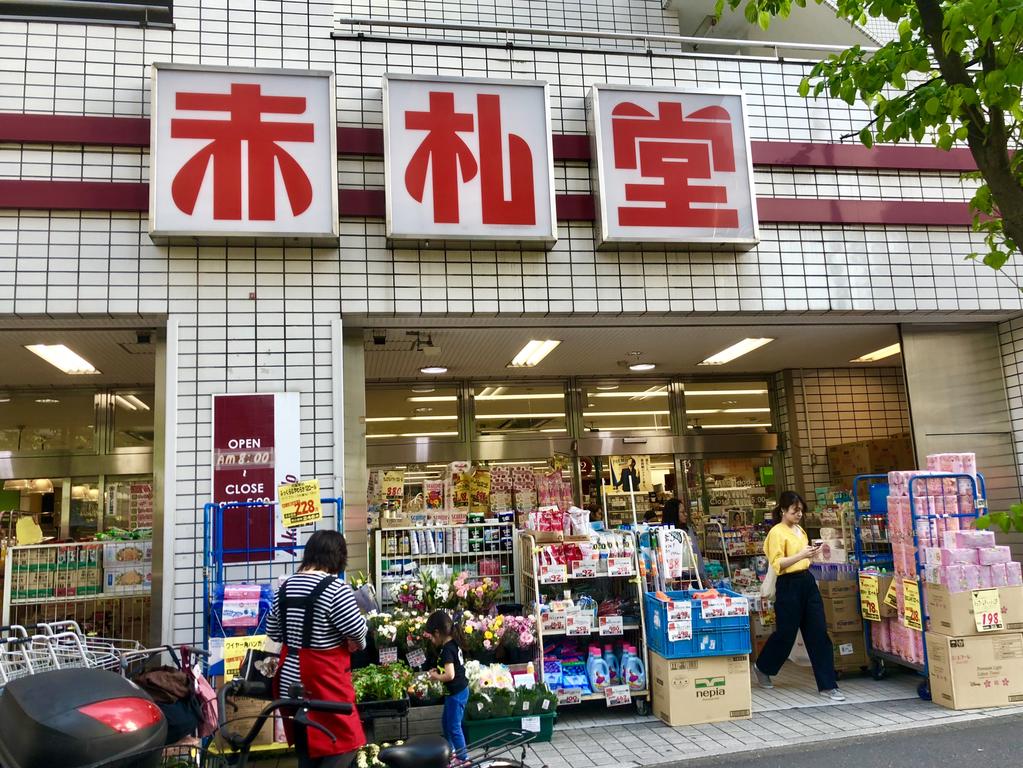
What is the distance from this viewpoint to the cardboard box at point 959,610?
245 inches

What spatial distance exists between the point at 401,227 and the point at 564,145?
1.80m

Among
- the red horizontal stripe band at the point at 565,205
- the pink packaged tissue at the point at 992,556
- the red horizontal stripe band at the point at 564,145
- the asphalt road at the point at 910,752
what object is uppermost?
the red horizontal stripe band at the point at 564,145

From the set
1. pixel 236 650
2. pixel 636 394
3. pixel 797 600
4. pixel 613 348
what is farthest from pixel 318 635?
pixel 636 394

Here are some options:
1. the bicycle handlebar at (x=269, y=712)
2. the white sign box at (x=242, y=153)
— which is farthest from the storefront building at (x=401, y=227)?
the bicycle handlebar at (x=269, y=712)

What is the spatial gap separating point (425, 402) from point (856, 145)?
19.9 feet

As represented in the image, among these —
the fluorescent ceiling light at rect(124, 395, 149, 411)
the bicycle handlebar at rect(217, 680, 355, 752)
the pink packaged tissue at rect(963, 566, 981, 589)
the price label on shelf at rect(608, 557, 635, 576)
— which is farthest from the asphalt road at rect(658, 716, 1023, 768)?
the fluorescent ceiling light at rect(124, 395, 149, 411)

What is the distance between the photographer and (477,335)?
313 inches

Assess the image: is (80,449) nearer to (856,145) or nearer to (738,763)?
Result: (738,763)

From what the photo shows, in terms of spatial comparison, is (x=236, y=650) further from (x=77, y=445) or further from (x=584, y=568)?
(x=77, y=445)

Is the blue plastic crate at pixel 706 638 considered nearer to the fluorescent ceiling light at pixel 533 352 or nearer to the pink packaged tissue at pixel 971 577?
the pink packaged tissue at pixel 971 577

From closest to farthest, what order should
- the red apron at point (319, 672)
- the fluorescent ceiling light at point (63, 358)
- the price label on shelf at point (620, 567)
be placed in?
1. the red apron at point (319, 672)
2. the price label on shelf at point (620, 567)
3. the fluorescent ceiling light at point (63, 358)

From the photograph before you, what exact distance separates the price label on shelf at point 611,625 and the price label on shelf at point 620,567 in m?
0.37

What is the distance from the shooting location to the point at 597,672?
254 inches

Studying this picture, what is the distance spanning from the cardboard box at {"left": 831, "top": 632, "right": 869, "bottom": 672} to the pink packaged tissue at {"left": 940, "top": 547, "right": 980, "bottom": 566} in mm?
1450
